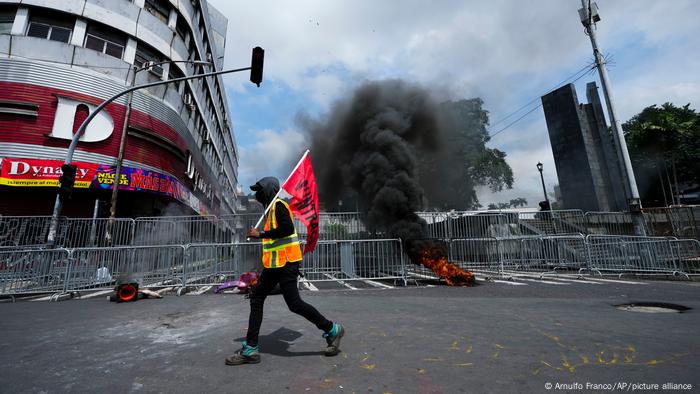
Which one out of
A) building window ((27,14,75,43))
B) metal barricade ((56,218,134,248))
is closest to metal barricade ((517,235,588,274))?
metal barricade ((56,218,134,248))

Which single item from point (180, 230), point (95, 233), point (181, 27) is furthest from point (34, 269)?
point (181, 27)

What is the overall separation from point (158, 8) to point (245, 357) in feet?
66.0

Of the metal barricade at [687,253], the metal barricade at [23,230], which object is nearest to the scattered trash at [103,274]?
the metal barricade at [23,230]

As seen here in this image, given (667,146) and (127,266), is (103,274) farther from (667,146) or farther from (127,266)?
(667,146)

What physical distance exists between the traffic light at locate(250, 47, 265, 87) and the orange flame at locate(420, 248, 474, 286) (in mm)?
6523

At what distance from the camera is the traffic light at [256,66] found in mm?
8828

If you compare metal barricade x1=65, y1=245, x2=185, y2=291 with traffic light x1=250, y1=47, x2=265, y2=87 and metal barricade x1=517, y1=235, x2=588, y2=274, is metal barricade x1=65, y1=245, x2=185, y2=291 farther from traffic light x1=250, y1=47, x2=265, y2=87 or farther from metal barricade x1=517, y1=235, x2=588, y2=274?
metal barricade x1=517, y1=235, x2=588, y2=274

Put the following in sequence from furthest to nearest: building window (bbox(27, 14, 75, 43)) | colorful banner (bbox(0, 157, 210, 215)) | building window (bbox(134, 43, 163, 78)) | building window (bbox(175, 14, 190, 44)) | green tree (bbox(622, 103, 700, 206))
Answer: green tree (bbox(622, 103, 700, 206))
building window (bbox(175, 14, 190, 44))
building window (bbox(134, 43, 163, 78))
building window (bbox(27, 14, 75, 43))
colorful banner (bbox(0, 157, 210, 215))

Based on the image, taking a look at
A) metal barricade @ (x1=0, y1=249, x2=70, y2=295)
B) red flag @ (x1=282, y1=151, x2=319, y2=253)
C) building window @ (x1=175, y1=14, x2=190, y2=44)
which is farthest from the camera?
building window @ (x1=175, y1=14, x2=190, y2=44)

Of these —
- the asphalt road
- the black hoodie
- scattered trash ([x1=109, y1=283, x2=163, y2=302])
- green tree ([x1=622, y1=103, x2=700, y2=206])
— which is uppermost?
green tree ([x1=622, y1=103, x2=700, y2=206])

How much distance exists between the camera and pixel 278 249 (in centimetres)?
296

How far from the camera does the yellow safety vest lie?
115 inches

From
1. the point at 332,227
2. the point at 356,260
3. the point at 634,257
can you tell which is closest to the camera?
the point at 356,260

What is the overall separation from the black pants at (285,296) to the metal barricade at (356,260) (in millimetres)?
5331
